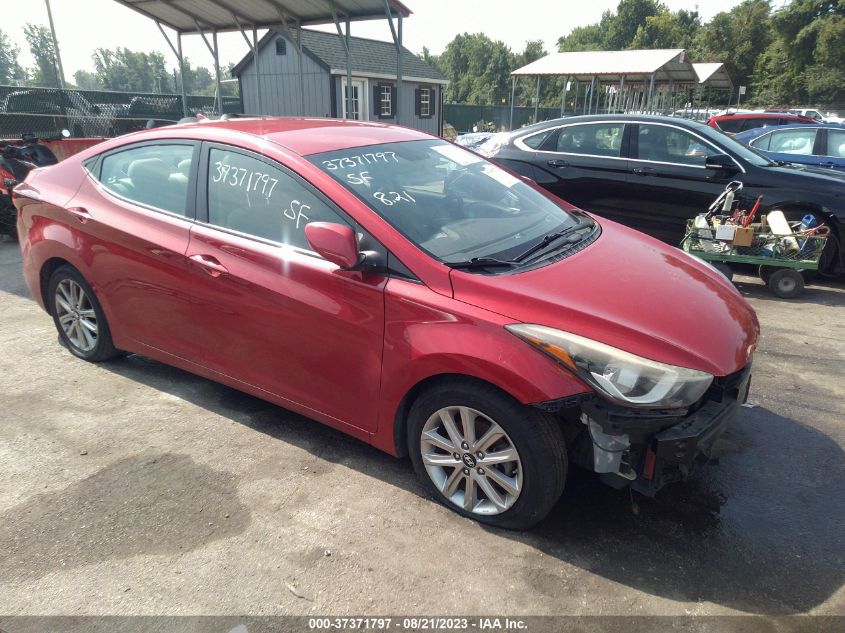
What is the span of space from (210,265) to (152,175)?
911 millimetres

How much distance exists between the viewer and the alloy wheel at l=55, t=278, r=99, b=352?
4109 millimetres

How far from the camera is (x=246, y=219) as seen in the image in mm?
3188

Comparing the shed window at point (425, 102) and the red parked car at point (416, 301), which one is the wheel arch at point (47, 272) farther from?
the shed window at point (425, 102)

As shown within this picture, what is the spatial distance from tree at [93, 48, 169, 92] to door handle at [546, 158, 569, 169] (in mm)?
81672

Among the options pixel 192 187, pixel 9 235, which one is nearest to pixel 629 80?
pixel 9 235

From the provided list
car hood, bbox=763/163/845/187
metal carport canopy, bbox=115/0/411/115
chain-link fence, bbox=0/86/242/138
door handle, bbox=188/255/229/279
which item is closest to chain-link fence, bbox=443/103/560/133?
chain-link fence, bbox=0/86/242/138

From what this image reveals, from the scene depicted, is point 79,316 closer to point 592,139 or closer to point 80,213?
point 80,213

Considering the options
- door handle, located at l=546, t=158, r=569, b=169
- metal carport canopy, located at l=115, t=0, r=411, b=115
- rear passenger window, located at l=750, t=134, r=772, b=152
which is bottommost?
door handle, located at l=546, t=158, r=569, b=169

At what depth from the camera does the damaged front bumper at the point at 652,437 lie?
2.30 m

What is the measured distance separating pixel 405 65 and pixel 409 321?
2769cm

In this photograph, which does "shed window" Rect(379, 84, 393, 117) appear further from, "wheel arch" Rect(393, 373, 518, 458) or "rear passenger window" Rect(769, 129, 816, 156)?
"wheel arch" Rect(393, 373, 518, 458)

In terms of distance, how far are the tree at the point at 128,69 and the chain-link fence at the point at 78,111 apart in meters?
67.6

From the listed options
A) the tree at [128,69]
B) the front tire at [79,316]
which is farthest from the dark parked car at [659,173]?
the tree at [128,69]

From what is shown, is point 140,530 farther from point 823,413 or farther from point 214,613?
point 823,413
